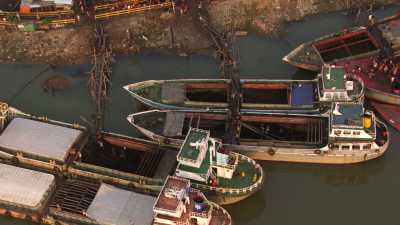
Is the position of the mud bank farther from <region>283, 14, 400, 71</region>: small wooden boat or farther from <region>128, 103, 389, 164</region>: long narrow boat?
<region>128, 103, 389, 164</region>: long narrow boat

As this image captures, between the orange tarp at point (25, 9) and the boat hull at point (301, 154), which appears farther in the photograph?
the orange tarp at point (25, 9)

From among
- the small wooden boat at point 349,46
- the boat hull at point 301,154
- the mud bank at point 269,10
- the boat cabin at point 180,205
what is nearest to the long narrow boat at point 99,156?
the boat hull at point 301,154

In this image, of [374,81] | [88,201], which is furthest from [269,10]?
[88,201]

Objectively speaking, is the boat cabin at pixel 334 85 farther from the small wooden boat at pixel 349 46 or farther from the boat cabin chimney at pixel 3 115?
the boat cabin chimney at pixel 3 115

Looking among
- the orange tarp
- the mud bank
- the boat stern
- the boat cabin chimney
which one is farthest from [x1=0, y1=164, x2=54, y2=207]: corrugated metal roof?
the mud bank

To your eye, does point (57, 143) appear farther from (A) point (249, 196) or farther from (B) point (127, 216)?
(A) point (249, 196)

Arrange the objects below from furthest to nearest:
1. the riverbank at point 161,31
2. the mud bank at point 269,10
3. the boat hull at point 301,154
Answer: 1. the mud bank at point 269,10
2. the riverbank at point 161,31
3. the boat hull at point 301,154

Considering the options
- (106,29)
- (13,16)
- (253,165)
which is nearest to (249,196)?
(253,165)
